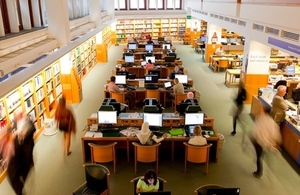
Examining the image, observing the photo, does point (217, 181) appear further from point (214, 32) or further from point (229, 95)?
point (214, 32)

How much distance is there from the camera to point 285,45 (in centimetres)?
697

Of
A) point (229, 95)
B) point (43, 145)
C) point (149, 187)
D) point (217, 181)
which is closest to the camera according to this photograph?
point (149, 187)

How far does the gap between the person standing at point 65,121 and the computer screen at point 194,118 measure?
2.85m

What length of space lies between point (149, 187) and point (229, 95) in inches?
316

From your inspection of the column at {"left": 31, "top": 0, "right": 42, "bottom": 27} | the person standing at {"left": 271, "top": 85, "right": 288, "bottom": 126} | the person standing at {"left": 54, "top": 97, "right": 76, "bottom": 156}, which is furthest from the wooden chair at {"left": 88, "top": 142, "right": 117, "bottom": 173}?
the column at {"left": 31, "top": 0, "right": 42, "bottom": 27}

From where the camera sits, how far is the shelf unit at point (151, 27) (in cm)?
2566

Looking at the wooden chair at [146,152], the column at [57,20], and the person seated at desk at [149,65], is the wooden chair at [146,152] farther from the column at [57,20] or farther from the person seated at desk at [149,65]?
the person seated at desk at [149,65]

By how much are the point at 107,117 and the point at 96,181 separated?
2.10m

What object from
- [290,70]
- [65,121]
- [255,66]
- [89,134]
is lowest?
[89,134]

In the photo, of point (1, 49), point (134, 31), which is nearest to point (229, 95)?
point (1, 49)

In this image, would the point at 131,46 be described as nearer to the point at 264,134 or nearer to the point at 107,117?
the point at 107,117

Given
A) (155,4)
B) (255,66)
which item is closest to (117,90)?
(255,66)

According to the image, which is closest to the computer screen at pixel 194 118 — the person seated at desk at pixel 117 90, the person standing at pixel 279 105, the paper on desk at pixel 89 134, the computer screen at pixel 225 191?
the person standing at pixel 279 105

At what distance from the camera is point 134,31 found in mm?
25906
